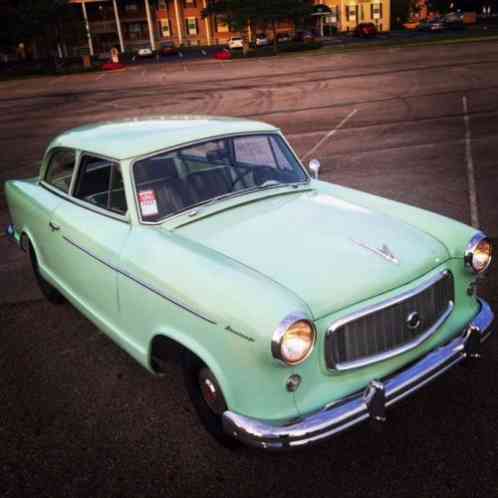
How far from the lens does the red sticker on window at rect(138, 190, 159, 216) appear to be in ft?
11.8

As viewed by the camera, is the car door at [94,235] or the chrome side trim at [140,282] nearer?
the chrome side trim at [140,282]

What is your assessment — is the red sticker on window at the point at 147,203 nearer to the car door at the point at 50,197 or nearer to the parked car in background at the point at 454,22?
the car door at the point at 50,197

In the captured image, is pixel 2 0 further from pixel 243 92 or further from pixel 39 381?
pixel 39 381

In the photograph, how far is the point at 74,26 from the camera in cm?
5062

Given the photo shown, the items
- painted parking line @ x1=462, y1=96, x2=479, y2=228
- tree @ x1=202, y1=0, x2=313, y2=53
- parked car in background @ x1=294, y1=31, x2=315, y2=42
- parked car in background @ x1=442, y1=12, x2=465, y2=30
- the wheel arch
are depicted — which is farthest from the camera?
parked car in background @ x1=442, y1=12, x2=465, y2=30

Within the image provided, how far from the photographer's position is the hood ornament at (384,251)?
304cm

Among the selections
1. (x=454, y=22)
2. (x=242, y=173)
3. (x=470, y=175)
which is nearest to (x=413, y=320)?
(x=242, y=173)

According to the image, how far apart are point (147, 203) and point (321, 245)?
1.22 meters

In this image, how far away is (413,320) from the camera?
9.70ft

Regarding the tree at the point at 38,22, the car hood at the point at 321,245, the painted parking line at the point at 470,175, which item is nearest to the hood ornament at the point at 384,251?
the car hood at the point at 321,245

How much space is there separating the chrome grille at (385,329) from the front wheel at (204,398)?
2.40 feet

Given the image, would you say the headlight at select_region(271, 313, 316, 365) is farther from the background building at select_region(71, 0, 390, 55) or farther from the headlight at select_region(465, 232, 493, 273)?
the background building at select_region(71, 0, 390, 55)

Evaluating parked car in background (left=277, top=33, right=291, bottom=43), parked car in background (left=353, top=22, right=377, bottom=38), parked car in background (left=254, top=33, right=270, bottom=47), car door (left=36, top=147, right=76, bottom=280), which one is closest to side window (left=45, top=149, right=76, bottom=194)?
car door (left=36, top=147, right=76, bottom=280)

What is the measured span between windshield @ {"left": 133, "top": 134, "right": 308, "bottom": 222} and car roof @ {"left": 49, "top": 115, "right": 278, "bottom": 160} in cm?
7
